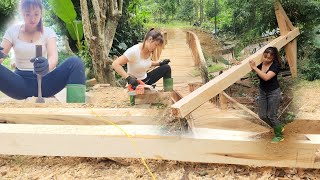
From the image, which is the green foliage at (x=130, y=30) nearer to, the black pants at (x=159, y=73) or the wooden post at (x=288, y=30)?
the black pants at (x=159, y=73)

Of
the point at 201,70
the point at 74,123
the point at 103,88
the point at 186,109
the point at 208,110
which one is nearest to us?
the point at 186,109

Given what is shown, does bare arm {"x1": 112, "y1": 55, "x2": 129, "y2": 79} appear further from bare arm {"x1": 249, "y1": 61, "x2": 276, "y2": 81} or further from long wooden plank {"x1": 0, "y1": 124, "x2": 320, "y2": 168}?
bare arm {"x1": 249, "y1": 61, "x2": 276, "y2": 81}

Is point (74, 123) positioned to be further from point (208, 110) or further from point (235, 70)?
Answer: point (235, 70)

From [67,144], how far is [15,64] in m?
0.69

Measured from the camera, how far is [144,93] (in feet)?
6.24

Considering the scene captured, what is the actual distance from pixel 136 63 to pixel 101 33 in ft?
1.57

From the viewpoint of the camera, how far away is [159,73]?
2.03m

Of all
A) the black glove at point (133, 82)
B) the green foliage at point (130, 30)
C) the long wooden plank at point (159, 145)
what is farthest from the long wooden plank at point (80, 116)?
the green foliage at point (130, 30)

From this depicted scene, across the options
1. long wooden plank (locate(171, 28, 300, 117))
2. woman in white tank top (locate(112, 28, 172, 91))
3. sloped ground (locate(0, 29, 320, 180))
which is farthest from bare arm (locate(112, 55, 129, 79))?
long wooden plank (locate(171, 28, 300, 117))

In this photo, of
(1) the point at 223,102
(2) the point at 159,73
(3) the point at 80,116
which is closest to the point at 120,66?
(2) the point at 159,73

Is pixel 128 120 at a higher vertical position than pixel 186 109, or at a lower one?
lower

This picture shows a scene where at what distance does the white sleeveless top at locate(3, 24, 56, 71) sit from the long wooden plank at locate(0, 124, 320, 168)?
19.8 inches

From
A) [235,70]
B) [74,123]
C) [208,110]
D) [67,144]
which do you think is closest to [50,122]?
[74,123]

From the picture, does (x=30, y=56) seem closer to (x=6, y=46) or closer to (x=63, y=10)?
A: (x=6, y=46)
